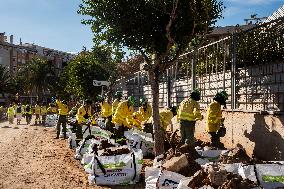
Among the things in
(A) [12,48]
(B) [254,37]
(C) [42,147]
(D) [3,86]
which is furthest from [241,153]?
(A) [12,48]

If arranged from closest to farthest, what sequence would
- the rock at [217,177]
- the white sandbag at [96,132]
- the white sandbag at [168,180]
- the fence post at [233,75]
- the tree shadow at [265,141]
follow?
the rock at [217,177], the white sandbag at [168,180], the tree shadow at [265,141], the fence post at [233,75], the white sandbag at [96,132]

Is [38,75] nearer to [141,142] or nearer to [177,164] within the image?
[141,142]

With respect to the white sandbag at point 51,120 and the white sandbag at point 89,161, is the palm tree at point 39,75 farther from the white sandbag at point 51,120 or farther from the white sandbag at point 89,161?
the white sandbag at point 89,161

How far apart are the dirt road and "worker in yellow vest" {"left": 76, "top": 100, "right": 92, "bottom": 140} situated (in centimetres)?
68

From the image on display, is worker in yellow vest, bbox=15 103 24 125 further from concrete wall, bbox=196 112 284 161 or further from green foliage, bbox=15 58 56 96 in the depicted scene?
green foliage, bbox=15 58 56 96

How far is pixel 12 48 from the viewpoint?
85500 mm

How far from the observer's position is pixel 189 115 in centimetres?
1032

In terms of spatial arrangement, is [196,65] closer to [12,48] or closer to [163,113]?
[163,113]

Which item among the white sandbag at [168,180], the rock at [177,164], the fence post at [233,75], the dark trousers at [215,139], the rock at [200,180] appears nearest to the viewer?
the rock at [200,180]

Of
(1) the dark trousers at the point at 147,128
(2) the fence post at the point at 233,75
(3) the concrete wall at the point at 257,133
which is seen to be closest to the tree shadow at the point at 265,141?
(3) the concrete wall at the point at 257,133

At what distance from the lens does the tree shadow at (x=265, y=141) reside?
910cm

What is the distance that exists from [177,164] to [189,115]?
2716 millimetres

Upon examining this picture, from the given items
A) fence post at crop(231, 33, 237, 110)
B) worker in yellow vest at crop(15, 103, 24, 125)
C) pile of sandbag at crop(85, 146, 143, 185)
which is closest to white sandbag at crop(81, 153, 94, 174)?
pile of sandbag at crop(85, 146, 143, 185)

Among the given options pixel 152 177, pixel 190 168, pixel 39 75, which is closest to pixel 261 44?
pixel 190 168
